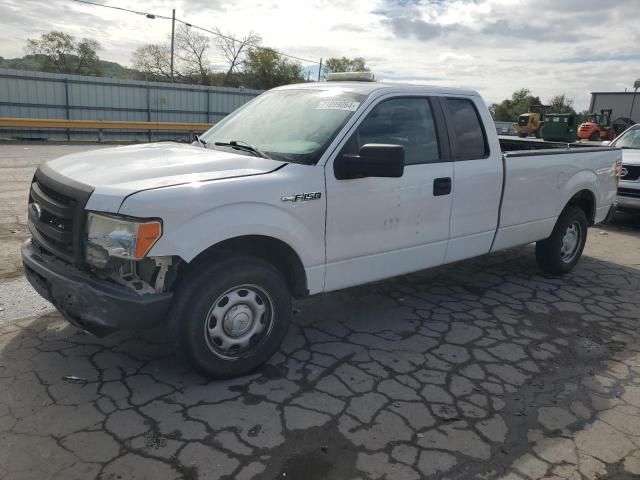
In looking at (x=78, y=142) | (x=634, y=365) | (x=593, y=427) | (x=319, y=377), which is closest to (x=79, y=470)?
(x=319, y=377)

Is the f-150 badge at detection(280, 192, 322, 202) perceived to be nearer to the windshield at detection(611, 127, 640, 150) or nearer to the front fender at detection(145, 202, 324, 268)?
the front fender at detection(145, 202, 324, 268)

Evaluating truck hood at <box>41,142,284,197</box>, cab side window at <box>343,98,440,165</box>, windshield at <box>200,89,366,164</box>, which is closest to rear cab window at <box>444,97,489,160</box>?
cab side window at <box>343,98,440,165</box>

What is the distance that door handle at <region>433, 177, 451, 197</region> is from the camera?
14.0ft

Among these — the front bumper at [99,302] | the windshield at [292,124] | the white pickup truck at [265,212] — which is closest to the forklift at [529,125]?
the white pickup truck at [265,212]

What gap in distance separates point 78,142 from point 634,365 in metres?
20.6

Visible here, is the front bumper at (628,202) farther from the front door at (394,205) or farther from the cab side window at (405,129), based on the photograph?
the cab side window at (405,129)

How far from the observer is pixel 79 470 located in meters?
2.57

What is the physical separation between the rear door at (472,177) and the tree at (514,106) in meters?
65.9

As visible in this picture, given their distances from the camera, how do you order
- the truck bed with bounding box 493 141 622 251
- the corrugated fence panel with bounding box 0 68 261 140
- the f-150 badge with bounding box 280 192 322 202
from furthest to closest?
the corrugated fence panel with bounding box 0 68 261 140, the truck bed with bounding box 493 141 622 251, the f-150 badge with bounding box 280 192 322 202

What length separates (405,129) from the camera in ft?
13.9

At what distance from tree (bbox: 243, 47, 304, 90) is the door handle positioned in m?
48.2

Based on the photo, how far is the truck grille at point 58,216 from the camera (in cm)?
305

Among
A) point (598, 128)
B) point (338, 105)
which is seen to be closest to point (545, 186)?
point (338, 105)

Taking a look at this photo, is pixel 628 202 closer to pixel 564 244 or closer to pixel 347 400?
pixel 564 244
